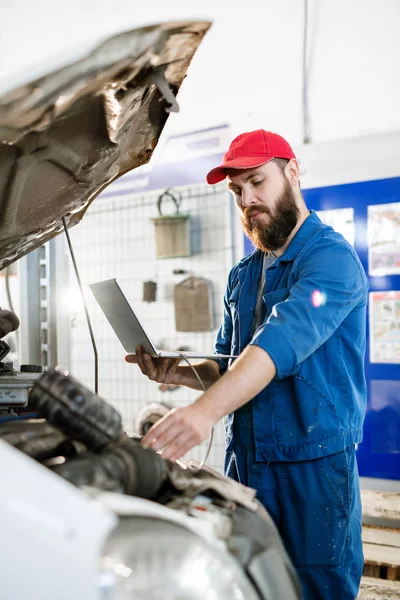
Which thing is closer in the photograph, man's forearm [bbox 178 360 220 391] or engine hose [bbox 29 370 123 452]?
engine hose [bbox 29 370 123 452]

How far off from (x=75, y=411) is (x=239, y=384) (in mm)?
422

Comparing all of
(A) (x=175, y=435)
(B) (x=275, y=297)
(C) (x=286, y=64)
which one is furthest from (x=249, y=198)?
(C) (x=286, y=64)

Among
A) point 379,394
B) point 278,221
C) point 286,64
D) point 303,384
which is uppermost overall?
point 286,64

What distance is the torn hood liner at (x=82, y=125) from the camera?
935mm

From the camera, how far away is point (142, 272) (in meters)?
3.75

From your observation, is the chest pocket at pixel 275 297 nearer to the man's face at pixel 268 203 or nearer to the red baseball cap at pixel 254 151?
the man's face at pixel 268 203

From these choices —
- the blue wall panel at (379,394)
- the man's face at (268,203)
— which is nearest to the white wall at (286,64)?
the blue wall panel at (379,394)

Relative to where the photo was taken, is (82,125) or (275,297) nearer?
(82,125)

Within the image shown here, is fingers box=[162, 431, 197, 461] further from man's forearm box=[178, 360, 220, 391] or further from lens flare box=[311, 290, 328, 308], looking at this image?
man's forearm box=[178, 360, 220, 391]

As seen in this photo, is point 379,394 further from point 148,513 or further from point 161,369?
point 148,513

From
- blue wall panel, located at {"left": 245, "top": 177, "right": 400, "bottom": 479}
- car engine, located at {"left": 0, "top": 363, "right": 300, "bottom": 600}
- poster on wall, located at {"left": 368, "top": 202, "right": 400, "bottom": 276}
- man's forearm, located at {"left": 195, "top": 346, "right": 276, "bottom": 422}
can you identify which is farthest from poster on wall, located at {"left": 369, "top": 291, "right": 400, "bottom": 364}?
car engine, located at {"left": 0, "top": 363, "right": 300, "bottom": 600}

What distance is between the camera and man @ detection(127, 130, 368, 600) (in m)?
1.42

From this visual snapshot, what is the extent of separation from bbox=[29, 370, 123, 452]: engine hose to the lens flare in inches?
25.2

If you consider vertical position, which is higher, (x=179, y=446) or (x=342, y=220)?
(x=342, y=220)
